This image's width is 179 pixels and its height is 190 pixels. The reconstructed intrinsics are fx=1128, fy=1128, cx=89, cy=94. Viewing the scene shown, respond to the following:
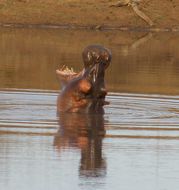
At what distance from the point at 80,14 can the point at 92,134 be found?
3166 centimetres

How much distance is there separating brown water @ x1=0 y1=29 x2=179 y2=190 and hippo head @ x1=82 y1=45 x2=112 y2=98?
0.39m

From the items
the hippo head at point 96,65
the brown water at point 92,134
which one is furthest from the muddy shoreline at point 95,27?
the hippo head at point 96,65

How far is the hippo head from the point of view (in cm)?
1555

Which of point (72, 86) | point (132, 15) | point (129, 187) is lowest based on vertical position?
point (129, 187)

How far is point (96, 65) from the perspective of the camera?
51.2 feet

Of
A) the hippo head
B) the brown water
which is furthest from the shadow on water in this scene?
the hippo head

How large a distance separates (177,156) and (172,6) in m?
35.9

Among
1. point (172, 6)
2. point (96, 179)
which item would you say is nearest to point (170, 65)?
point (96, 179)

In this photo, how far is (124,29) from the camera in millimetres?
45281

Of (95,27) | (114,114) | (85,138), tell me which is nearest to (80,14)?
(95,27)

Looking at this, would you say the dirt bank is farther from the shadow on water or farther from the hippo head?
the shadow on water

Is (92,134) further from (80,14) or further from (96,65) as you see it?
(80,14)

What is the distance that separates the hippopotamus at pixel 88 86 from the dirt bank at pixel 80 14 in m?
28.7

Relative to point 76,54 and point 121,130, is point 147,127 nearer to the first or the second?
point 121,130
